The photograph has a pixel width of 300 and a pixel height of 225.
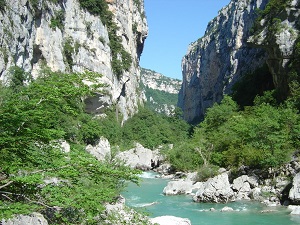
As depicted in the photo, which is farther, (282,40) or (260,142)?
(282,40)

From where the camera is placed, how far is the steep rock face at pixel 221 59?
6638 centimetres

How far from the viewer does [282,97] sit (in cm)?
3881

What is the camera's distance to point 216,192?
2080 cm

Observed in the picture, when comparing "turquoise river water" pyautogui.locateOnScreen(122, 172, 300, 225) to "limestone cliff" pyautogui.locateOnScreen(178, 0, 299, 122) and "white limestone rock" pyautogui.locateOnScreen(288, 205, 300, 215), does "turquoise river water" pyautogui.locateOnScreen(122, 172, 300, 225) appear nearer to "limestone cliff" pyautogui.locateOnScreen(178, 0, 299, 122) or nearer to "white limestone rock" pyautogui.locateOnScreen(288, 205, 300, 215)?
"white limestone rock" pyautogui.locateOnScreen(288, 205, 300, 215)

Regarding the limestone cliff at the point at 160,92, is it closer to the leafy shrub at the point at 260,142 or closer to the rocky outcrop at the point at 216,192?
the leafy shrub at the point at 260,142

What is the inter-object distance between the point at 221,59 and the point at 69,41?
1677 inches

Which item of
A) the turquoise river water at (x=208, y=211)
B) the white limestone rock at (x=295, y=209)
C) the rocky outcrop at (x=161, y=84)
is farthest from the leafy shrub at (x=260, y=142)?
the rocky outcrop at (x=161, y=84)

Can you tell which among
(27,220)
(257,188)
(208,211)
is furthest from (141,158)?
(27,220)

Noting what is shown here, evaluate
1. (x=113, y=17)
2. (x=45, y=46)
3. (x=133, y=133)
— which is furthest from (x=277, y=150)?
(x=113, y=17)

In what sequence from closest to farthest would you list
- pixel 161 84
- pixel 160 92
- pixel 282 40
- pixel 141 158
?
1. pixel 282 40
2. pixel 141 158
3. pixel 160 92
4. pixel 161 84

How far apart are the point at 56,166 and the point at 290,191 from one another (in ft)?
53.0

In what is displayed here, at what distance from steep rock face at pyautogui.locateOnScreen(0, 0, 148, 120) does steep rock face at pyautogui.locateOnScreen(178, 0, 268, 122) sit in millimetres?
20170

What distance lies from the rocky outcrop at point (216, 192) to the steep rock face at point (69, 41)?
10.5m

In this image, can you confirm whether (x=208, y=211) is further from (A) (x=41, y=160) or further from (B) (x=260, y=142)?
(A) (x=41, y=160)
